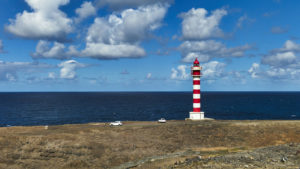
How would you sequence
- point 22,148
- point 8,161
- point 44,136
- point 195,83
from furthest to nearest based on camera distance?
point 195,83 → point 44,136 → point 22,148 → point 8,161

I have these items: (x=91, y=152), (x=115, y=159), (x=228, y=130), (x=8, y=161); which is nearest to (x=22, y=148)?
(x=8, y=161)

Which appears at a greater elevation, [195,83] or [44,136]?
[195,83]

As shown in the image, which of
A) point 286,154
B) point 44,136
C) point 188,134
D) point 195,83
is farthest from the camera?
point 195,83

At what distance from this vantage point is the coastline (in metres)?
36.3

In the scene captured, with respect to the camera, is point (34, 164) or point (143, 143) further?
point (143, 143)

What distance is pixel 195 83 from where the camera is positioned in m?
58.8

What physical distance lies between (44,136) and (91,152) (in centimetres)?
928

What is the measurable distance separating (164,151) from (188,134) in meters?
8.52

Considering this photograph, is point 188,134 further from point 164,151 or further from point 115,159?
point 115,159

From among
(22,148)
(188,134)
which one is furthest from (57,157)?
(188,134)

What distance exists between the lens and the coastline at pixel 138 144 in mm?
36344

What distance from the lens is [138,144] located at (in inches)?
1651

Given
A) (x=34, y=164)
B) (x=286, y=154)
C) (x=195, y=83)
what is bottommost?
(x=34, y=164)

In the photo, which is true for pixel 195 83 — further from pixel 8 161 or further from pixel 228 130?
pixel 8 161
